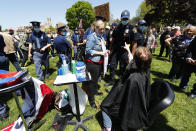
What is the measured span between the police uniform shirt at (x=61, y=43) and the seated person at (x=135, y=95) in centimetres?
338

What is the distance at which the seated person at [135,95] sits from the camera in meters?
1.54

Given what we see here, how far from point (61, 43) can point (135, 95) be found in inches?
145

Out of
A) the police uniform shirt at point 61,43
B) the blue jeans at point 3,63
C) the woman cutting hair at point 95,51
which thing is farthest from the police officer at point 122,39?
the blue jeans at point 3,63

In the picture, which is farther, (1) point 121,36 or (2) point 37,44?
(2) point 37,44

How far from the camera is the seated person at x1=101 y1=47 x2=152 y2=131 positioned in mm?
1535

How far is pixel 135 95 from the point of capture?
1.56m

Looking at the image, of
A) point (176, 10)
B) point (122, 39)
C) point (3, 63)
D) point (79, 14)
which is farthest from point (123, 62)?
point (79, 14)

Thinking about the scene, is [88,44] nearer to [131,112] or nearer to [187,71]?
[131,112]

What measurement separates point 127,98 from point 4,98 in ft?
13.7

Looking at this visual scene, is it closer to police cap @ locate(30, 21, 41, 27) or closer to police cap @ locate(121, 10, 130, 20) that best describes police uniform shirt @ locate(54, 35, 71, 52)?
police cap @ locate(30, 21, 41, 27)

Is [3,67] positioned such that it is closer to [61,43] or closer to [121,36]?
[61,43]

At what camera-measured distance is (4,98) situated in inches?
143

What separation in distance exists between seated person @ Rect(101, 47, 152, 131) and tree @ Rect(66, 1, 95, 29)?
2146 inches

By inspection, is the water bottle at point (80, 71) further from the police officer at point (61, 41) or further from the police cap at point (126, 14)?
the police officer at point (61, 41)
